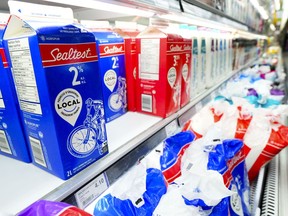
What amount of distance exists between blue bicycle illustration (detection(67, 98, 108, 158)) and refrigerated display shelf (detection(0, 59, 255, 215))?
0.14ft

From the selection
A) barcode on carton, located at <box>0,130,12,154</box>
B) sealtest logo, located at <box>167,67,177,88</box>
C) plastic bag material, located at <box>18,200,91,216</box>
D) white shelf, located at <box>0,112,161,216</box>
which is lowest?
white shelf, located at <box>0,112,161,216</box>

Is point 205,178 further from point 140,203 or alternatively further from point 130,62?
point 130,62

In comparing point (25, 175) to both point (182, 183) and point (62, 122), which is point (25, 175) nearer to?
point (62, 122)

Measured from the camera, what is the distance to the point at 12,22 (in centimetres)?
42

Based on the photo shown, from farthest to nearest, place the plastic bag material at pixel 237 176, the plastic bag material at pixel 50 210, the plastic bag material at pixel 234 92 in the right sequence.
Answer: the plastic bag material at pixel 234 92
the plastic bag material at pixel 237 176
the plastic bag material at pixel 50 210

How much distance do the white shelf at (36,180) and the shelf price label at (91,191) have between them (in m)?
0.02

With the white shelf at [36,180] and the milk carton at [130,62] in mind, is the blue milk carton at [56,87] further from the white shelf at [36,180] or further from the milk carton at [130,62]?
the milk carton at [130,62]

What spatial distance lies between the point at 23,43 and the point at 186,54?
0.66 m

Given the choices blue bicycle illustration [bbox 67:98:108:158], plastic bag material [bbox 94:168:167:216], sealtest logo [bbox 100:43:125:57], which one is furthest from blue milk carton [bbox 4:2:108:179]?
sealtest logo [bbox 100:43:125:57]

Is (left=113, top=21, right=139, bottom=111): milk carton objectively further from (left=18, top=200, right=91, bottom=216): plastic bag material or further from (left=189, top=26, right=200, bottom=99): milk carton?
(left=18, top=200, right=91, bottom=216): plastic bag material

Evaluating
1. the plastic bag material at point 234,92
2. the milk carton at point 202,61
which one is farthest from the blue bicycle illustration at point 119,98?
the plastic bag material at point 234,92

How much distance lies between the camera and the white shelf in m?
0.41

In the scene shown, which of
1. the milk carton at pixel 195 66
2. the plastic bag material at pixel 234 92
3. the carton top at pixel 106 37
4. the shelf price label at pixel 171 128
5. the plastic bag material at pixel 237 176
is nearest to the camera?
the plastic bag material at pixel 237 176

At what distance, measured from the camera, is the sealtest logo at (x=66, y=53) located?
38cm
